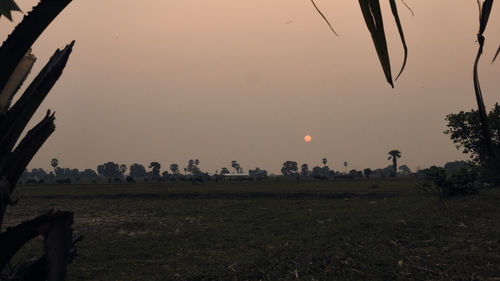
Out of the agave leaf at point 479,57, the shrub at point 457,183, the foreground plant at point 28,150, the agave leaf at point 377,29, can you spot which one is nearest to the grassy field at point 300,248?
the shrub at point 457,183

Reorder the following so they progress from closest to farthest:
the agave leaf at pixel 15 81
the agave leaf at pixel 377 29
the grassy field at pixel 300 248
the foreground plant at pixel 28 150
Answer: the agave leaf at pixel 377 29 < the foreground plant at pixel 28 150 < the agave leaf at pixel 15 81 < the grassy field at pixel 300 248

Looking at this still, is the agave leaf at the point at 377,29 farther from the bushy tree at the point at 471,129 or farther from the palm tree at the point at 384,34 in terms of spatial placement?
the bushy tree at the point at 471,129

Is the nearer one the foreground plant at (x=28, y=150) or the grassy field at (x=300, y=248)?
the foreground plant at (x=28, y=150)

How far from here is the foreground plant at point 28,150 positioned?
4.70 ft

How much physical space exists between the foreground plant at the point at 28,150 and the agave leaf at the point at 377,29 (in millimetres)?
1047

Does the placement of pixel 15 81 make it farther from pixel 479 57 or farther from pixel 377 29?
pixel 479 57

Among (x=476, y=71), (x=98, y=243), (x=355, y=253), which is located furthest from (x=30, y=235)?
(x=98, y=243)

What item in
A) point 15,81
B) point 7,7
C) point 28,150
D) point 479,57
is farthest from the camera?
point 15,81

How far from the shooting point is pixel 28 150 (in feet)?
5.54

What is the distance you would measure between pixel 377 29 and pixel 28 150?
1449 mm

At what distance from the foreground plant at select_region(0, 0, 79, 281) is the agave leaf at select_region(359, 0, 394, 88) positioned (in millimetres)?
1047

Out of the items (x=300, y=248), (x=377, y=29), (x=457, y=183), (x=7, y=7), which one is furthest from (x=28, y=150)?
(x=457, y=183)

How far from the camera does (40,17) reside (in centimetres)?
143

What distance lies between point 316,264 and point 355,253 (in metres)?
1.54
